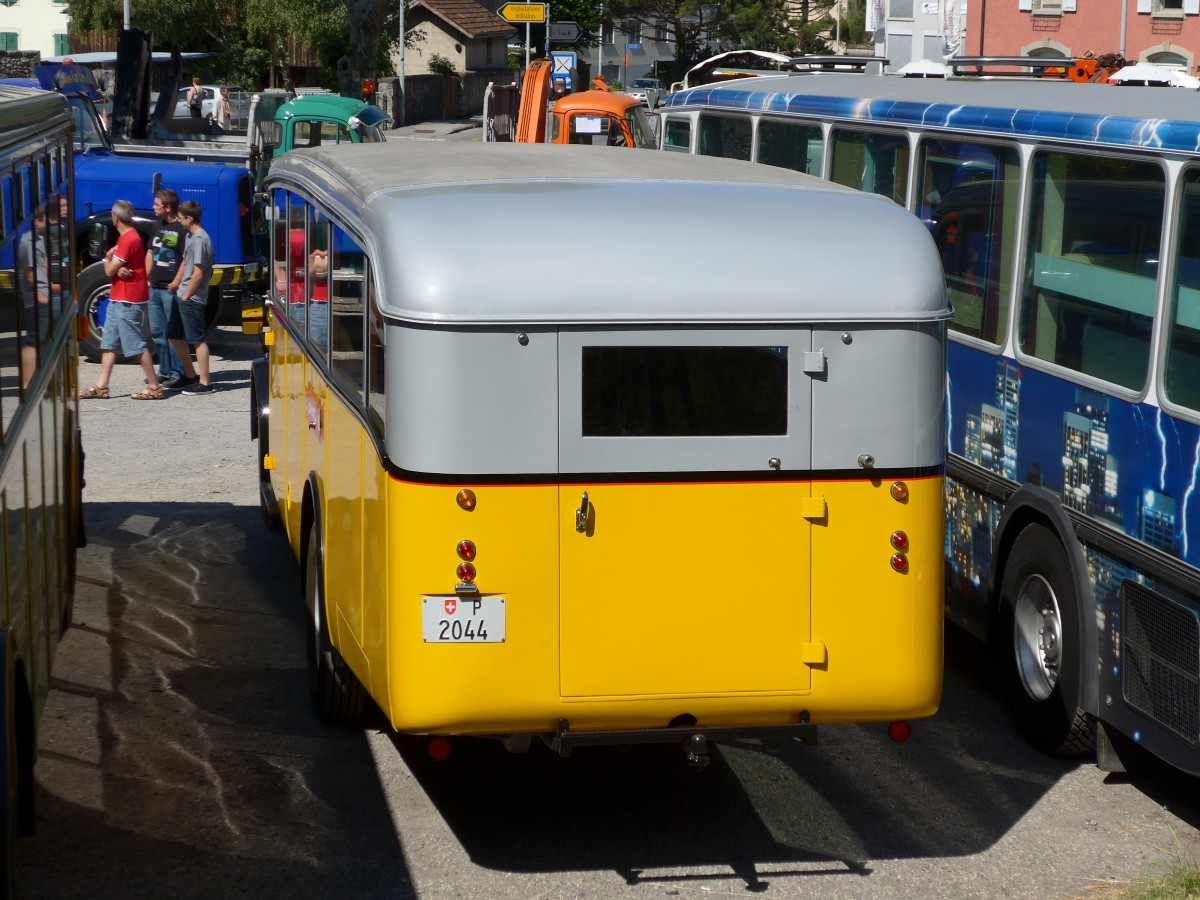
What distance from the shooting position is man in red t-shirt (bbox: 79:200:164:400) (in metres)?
14.2

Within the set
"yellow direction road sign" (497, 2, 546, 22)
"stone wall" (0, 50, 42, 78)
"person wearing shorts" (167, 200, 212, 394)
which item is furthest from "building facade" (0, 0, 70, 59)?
"person wearing shorts" (167, 200, 212, 394)

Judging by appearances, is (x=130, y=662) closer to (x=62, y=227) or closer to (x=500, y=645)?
(x=62, y=227)

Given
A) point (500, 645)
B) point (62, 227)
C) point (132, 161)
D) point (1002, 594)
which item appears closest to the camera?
point (500, 645)

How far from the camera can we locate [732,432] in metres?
5.34

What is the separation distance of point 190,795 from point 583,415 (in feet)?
7.43

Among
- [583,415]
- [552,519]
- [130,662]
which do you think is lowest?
[130,662]

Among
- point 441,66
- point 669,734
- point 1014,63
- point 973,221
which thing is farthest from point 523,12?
point 669,734

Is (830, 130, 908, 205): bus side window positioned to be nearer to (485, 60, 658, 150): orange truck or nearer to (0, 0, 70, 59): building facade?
(485, 60, 658, 150): orange truck

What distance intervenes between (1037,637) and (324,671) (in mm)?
2970

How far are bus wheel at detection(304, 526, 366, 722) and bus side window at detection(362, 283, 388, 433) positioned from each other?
132 cm

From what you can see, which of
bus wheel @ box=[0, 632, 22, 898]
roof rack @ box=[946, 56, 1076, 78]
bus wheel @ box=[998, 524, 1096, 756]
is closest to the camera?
bus wheel @ box=[0, 632, 22, 898]

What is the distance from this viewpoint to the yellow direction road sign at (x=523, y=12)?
41594 mm

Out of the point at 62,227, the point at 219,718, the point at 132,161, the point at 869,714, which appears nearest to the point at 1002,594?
the point at 869,714

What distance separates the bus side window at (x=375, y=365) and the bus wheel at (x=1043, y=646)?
111 inches
